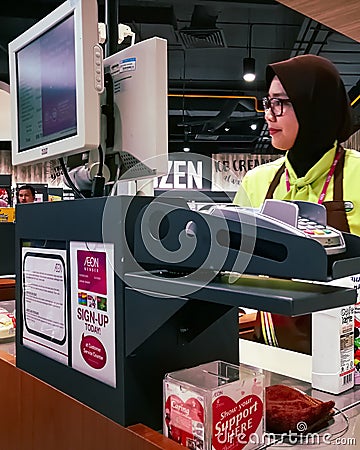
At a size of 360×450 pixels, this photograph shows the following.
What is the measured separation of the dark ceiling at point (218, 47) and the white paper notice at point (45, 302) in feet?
Result: 1.82

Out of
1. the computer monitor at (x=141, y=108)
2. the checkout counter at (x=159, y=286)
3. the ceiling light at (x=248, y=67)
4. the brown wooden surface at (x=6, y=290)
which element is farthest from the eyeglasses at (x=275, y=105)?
the ceiling light at (x=248, y=67)

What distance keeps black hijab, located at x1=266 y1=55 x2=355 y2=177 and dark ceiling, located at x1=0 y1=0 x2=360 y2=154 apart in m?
0.82

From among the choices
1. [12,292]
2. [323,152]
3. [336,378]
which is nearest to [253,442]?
[336,378]

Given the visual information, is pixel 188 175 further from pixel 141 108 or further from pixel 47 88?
pixel 47 88

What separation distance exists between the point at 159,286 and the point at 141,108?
428 mm

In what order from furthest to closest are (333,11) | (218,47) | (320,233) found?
(218,47)
(333,11)
(320,233)

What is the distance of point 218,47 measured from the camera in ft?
20.9

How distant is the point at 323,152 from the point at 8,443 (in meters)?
1.44

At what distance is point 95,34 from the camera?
3.65 feet

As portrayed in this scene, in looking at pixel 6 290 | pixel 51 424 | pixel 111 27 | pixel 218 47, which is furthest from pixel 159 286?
pixel 218 47

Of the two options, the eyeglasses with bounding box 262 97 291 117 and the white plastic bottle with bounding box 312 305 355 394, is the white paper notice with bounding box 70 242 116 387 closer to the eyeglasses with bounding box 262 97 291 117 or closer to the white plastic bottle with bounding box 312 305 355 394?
the white plastic bottle with bounding box 312 305 355 394

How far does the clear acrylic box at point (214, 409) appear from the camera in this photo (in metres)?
0.92

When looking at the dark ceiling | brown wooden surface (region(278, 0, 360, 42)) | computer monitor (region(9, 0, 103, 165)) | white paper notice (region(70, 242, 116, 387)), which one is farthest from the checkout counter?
brown wooden surface (region(278, 0, 360, 42))

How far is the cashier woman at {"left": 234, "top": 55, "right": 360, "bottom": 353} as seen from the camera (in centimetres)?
206
